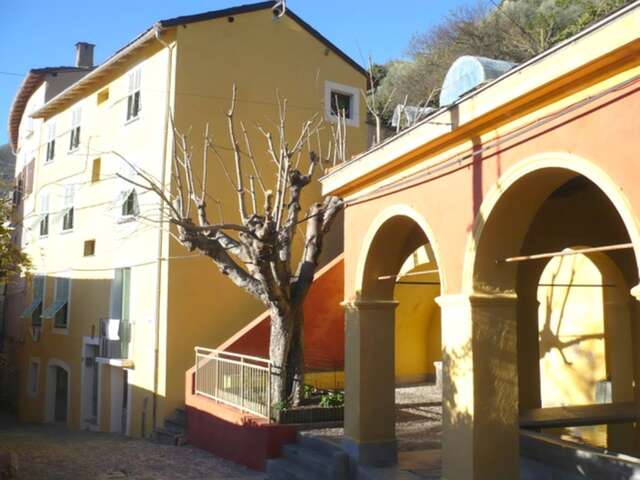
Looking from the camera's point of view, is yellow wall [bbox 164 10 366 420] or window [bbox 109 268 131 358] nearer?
yellow wall [bbox 164 10 366 420]

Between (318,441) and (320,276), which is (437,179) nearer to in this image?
(318,441)

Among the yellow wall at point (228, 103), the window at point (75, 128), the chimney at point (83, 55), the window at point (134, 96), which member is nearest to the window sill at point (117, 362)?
the yellow wall at point (228, 103)

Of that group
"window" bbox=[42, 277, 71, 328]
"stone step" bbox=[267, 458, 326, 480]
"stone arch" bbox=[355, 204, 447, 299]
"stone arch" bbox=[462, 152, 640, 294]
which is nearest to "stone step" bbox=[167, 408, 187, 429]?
"stone step" bbox=[267, 458, 326, 480]

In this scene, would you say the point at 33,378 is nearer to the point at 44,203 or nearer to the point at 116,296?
the point at 44,203

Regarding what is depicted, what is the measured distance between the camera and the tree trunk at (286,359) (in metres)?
12.1

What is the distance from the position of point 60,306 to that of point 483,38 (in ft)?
61.4

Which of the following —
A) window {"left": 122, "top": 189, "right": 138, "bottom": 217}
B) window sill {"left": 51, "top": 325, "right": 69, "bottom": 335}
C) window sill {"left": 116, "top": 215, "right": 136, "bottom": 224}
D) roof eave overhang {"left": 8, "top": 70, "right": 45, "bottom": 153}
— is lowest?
window sill {"left": 51, "top": 325, "right": 69, "bottom": 335}

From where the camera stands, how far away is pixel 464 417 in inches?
280

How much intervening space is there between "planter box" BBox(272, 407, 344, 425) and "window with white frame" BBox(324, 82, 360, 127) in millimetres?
9576

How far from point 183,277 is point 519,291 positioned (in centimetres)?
844

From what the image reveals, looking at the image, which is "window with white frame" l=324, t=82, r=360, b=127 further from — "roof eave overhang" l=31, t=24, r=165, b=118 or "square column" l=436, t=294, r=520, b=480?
"square column" l=436, t=294, r=520, b=480

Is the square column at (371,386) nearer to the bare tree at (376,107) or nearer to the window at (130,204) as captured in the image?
the bare tree at (376,107)

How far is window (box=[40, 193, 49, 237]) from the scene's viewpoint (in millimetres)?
23859

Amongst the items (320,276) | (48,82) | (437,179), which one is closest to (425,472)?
(437,179)
